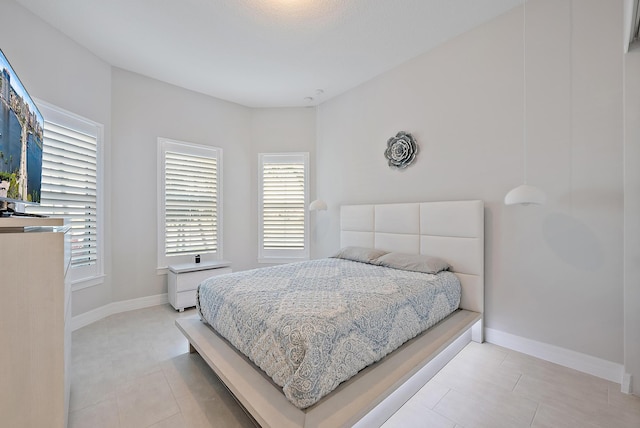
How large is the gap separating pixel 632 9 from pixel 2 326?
368 centimetres

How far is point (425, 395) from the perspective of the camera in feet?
6.20

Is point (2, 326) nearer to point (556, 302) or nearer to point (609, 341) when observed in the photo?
point (556, 302)

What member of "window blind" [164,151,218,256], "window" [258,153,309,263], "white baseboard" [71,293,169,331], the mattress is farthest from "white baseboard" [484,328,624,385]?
"white baseboard" [71,293,169,331]

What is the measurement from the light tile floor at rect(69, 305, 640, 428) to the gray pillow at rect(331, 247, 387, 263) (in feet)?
4.06

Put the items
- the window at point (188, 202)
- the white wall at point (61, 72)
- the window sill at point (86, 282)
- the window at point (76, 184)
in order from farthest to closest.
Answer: the window at point (188, 202) → the window sill at point (86, 282) → the window at point (76, 184) → the white wall at point (61, 72)

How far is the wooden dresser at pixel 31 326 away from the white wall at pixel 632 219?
3393 millimetres

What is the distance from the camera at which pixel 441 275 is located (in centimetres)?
256

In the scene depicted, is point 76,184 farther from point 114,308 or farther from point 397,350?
point 397,350

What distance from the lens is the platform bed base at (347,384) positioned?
1325 mm

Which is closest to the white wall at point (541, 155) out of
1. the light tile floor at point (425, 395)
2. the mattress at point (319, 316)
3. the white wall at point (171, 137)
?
the light tile floor at point (425, 395)

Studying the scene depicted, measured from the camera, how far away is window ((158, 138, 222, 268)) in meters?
3.83

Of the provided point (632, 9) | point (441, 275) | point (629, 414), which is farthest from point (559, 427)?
point (632, 9)

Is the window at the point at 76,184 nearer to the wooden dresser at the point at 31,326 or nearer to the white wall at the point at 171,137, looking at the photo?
the white wall at the point at 171,137

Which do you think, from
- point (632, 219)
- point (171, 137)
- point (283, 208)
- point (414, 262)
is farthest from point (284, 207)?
point (632, 219)
